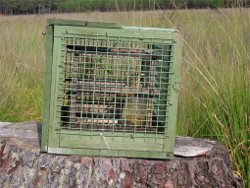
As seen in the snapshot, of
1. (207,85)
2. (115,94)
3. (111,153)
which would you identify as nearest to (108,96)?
(115,94)

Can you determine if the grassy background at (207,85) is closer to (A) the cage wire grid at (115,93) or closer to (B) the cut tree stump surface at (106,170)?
(B) the cut tree stump surface at (106,170)

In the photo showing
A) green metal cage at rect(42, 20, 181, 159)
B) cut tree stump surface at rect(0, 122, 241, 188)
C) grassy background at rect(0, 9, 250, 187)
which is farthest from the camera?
grassy background at rect(0, 9, 250, 187)

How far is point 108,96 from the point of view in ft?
7.13

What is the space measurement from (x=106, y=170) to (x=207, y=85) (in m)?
1.20

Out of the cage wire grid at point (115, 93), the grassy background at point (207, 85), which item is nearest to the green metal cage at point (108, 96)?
the cage wire grid at point (115, 93)

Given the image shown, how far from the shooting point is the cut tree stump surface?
86.0 inches

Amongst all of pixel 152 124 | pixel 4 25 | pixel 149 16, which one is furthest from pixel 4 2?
pixel 152 124

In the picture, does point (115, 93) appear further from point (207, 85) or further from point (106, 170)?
point (207, 85)

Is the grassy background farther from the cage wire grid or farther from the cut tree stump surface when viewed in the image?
the cage wire grid

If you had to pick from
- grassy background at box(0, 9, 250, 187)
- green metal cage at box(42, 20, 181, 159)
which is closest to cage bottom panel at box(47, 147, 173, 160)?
green metal cage at box(42, 20, 181, 159)

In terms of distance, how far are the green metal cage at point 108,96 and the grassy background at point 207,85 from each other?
2.49 feet

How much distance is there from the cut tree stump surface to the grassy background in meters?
0.53

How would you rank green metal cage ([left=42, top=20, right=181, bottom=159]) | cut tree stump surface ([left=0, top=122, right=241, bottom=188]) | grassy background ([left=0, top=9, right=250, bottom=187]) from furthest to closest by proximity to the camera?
grassy background ([left=0, top=9, right=250, bottom=187]) < cut tree stump surface ([left=0, top=122, right=241, bottom=188]) < green metal cage ([left=42, top=20, right=181, bottom=159])

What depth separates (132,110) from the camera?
7.22 feet
